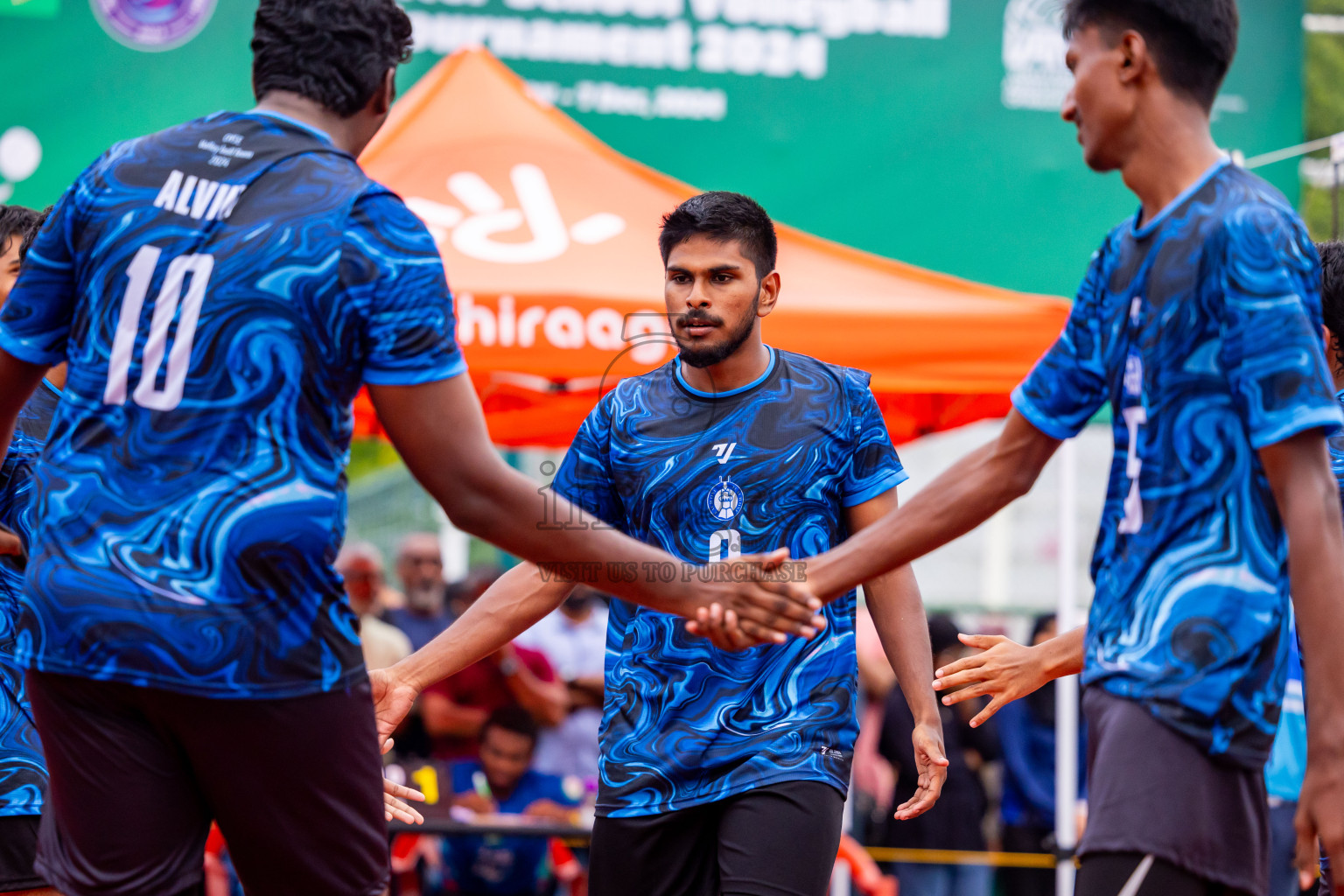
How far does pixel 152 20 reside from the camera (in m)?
9.03

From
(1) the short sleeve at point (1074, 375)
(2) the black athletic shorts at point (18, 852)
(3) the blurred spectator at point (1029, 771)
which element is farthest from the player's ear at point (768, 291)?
(3) the blurred spectator at point (1029, 771)

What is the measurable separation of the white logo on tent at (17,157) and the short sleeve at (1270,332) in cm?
819

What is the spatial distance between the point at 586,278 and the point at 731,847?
2.79 metres

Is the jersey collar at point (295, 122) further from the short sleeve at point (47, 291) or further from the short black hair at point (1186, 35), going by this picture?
the short black hair at point (1186, 35)

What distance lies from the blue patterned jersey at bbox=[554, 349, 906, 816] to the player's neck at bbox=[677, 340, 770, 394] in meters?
0.03

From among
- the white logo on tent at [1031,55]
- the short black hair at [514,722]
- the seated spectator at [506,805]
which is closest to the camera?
the seated spectator at [506,805]

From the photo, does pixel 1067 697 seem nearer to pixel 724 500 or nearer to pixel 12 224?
pixel 724 500

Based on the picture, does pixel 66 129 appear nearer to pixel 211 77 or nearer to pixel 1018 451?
pixel 211 77

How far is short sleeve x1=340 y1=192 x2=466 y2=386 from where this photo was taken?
2352 mm

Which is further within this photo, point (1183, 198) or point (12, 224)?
point (12, 224)

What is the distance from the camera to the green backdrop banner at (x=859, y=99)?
9.19 meters

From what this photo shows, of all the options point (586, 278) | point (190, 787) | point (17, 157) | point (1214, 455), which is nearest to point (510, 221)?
point (586, 278)

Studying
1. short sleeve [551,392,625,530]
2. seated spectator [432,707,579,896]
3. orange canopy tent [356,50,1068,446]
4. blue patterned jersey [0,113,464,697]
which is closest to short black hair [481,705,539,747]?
seated spectator [432,707,579,896]

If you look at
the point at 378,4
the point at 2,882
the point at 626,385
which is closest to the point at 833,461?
the point at 626,385
